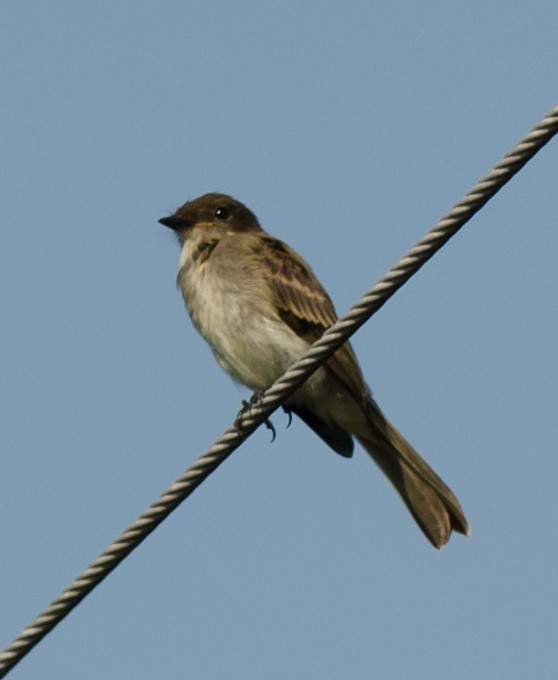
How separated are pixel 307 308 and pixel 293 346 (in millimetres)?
318

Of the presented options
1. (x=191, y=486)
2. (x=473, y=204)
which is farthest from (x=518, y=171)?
(x=191, y=486)

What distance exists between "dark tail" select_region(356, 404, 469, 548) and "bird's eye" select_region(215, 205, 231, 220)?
5.51ft

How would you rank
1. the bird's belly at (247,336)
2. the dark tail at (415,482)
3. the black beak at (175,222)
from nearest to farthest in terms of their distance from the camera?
the bird's belly at (247,336), the dark tail at (415,482), the black beak at (175,222)

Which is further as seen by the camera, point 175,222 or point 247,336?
point 175,222

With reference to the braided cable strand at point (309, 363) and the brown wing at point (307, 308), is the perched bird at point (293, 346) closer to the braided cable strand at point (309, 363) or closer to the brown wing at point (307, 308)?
the brown wing at point (307, 308)

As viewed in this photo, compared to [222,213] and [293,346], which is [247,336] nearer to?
[293,346]

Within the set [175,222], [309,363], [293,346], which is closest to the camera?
[309,363]

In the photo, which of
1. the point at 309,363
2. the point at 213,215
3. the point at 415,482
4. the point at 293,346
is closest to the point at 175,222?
the point at 213,215

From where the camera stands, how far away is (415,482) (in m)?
8.46

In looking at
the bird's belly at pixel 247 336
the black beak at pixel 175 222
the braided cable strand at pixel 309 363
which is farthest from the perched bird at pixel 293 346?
the braided cable strand at pixel 309 363

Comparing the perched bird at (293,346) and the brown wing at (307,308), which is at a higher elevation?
the brown wing at (307,308)

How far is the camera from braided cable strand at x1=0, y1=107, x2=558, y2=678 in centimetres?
503

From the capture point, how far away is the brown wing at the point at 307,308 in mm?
8141

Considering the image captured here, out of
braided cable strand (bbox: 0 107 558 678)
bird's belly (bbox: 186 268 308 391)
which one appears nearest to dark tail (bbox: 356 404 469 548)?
bird's belly (bbox: 186 268 308 391)
